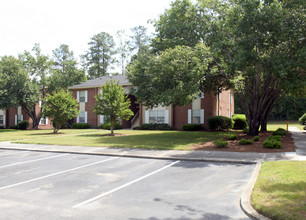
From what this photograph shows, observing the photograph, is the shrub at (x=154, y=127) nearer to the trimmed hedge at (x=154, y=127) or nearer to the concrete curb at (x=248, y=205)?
the trimmed hedge at (x=154, y=127)

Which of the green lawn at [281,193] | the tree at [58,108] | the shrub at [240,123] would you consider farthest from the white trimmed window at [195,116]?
the green lawn at [281,193]

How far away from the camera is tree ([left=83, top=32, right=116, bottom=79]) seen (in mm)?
64250

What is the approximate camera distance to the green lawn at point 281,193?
4902mm

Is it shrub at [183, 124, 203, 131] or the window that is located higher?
the window

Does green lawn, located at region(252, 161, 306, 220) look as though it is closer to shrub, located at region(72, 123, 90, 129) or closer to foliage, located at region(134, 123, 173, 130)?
foliage, located at region(134, 123, 173, 130)

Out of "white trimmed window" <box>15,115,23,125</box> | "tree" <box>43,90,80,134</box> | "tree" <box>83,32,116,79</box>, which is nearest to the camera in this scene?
"tree" <box>43,90,80,134</box>

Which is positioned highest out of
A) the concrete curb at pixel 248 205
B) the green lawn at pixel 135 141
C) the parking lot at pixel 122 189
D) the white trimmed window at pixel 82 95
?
the white trimmed window at pixel 82 95

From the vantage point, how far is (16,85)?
3812 centimetres

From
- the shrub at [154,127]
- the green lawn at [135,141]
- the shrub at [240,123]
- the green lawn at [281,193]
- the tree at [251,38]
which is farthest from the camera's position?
the shrub at [154,127]

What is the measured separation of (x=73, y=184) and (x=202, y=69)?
424 inches

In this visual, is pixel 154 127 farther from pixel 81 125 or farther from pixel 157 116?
pixel 81 125

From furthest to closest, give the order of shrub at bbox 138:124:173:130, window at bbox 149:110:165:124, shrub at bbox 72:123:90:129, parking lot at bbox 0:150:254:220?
shrub at bbox 72:123:90:129
window at bbox 149:110:165:124
shrub at bbox 138:124:173:130
parking lot at bbox 0:150:254:220

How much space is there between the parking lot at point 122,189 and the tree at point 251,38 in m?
6.98

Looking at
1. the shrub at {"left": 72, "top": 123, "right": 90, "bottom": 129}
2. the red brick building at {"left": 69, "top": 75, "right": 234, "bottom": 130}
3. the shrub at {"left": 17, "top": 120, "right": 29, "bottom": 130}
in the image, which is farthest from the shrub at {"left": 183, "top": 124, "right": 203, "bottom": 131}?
the shrub at {"left": 17, "top": 120, "right": 29, "bottom": 130}
